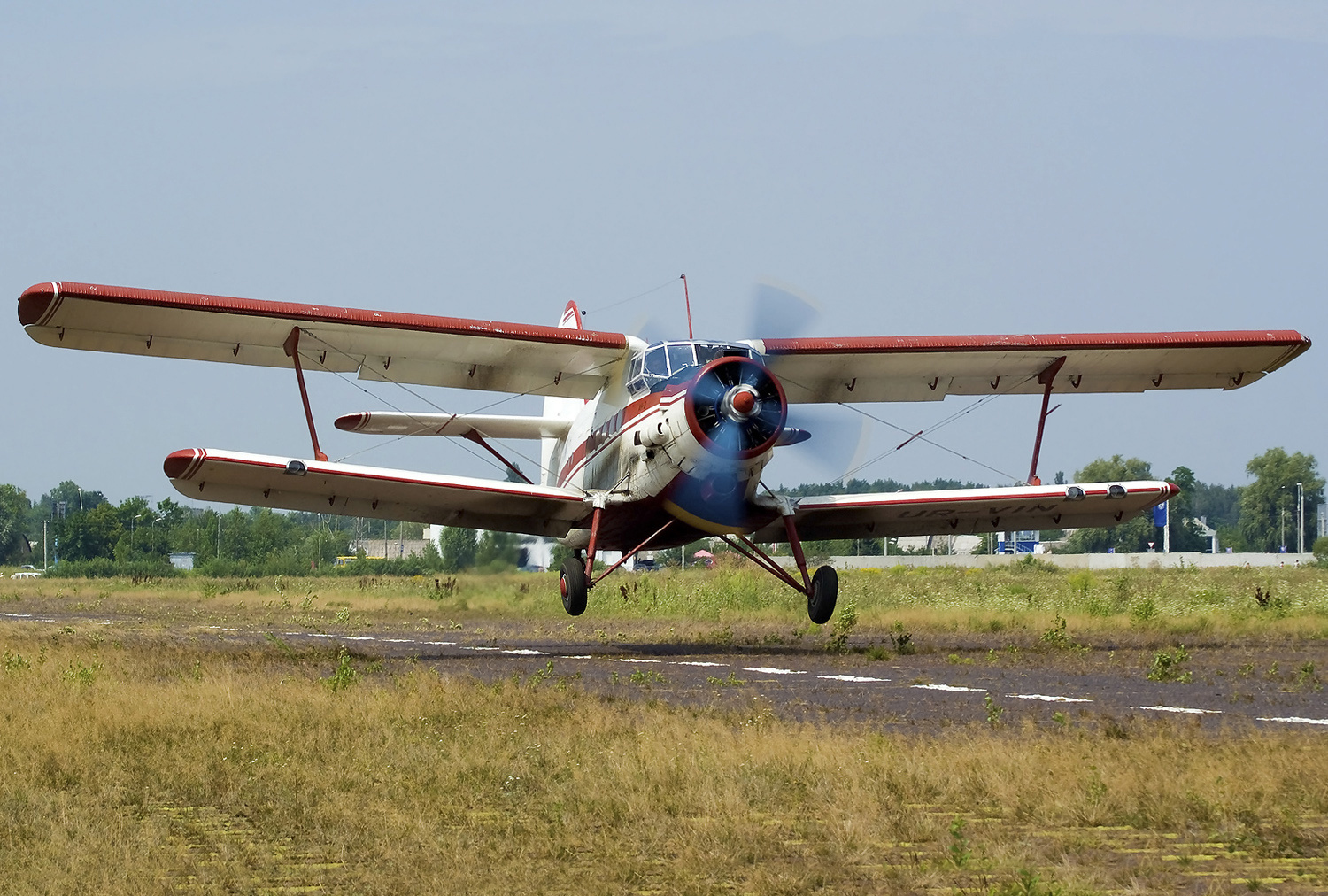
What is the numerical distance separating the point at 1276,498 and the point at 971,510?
141668 mm

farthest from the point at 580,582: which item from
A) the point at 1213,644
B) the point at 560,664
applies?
the point at 1213,644

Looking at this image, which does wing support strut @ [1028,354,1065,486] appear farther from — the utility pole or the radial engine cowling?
the utility pole

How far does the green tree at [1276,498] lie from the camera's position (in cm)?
14700

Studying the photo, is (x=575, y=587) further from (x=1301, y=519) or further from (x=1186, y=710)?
(x=1301, y=519)

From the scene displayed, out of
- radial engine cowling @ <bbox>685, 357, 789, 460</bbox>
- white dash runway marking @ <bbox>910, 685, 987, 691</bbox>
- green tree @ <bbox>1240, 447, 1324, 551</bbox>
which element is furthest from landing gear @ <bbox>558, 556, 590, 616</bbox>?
green tree @ <bbox>1240, 447, 1324, 551</bbox>

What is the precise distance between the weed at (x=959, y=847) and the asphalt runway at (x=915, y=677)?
4005mm

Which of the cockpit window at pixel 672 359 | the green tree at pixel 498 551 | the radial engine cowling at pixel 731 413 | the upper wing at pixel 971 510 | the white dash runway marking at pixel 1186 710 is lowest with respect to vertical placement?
the white dash runway marking at pixel 1186 710

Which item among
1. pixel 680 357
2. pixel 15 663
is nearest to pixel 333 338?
pixel 680 357

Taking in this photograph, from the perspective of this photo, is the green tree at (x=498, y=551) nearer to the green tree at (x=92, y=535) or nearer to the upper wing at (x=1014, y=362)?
the upper wing at (x=1014, y=362)

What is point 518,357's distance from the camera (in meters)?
20.4

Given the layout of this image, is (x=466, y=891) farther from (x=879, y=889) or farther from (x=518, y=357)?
(x=518, y=357)

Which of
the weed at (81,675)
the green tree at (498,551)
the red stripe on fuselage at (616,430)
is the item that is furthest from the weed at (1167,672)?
the green tree at (498,551)

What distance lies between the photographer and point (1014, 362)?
21016 mm

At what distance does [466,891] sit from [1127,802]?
135 inches
